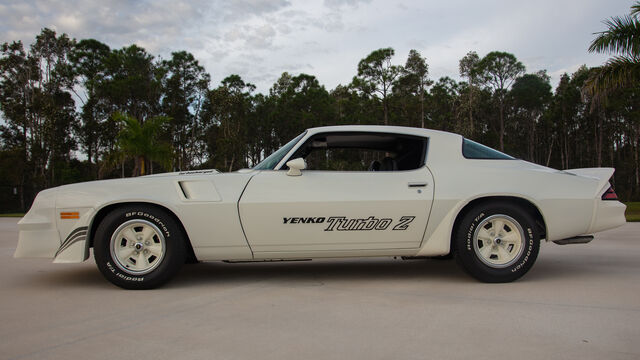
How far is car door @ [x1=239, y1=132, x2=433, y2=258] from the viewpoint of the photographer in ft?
13.1

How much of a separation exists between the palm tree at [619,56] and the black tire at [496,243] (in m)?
12.0

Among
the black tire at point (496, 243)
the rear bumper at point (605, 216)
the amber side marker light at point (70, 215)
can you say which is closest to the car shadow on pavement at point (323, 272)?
the black tire at point (496, 243)

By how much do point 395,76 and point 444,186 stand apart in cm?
4010

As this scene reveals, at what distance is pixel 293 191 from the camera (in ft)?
13.2

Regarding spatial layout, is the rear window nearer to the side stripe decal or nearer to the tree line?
the side stripe decal

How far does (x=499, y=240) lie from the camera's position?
4.16 meters

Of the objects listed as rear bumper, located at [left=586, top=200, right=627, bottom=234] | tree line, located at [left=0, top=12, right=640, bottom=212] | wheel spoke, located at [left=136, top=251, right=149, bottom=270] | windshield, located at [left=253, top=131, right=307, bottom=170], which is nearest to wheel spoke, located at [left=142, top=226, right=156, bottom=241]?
wheel spoke, located at [left=136, top=251, right=149, bottom=270]

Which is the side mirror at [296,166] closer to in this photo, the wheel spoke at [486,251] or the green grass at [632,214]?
the wheel spoke at [486,251]

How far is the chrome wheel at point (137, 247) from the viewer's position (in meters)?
3.95

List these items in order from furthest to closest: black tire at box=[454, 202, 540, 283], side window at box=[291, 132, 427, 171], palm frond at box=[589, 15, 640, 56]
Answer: palm frond at box=[589, 15, 640, 56] → side window at box=[291, 132, 427, 171] → black tire at box=[454, 202, 540, 283]

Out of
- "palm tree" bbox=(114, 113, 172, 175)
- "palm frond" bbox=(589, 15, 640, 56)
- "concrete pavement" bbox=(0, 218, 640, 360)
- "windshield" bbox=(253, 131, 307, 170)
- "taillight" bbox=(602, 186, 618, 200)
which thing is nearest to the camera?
"concrete pavement" bbox=(0, 218, 640, 360)

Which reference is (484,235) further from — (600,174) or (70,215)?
(70,215)

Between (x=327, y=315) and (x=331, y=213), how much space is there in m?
1.11

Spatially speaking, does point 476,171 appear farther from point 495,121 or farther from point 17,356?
Result: point 495,121
